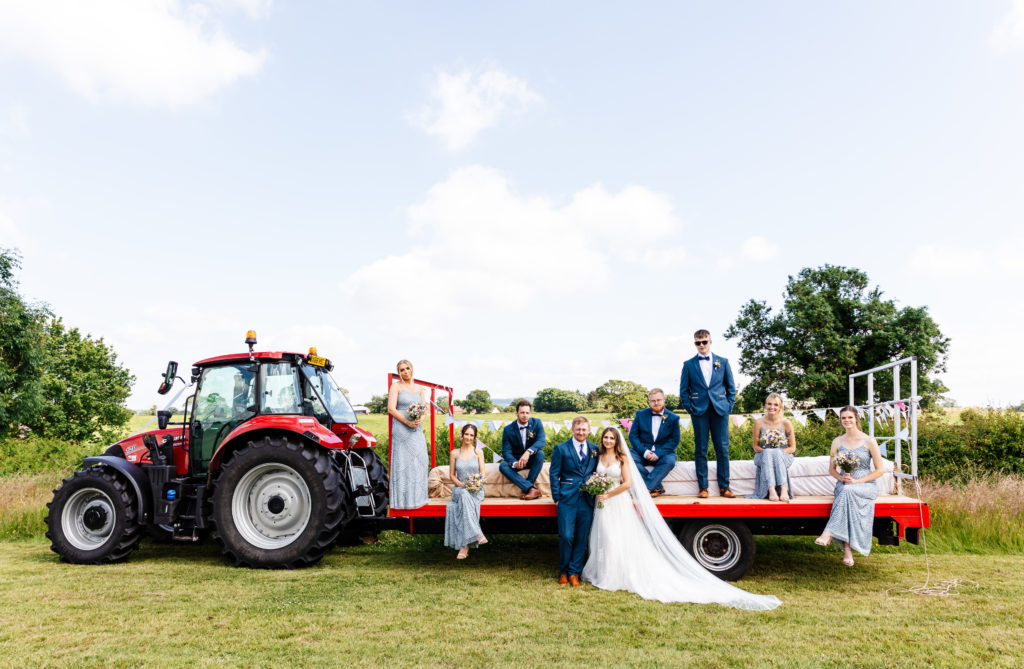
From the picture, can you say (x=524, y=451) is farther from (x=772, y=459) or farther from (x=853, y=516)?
(x=853, y=516)

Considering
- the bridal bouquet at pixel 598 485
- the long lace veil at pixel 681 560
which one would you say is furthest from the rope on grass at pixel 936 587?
the bridal bouquet at pixel 598 485

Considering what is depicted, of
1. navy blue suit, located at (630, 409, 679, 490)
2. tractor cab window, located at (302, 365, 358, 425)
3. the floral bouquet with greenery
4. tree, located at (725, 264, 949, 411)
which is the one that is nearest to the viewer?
the floral bouquet with greenery

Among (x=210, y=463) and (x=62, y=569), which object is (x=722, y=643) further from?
(x=62, y=569)

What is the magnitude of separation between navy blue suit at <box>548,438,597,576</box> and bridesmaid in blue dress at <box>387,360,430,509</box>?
4.37 ft

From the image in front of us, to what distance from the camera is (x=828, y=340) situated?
31859 millimetres

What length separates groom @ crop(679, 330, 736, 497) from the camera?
23.4 feet

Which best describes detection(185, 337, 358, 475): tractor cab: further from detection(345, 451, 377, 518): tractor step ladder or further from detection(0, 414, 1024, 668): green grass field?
detection(0, 414, 1024, 668): green grass field

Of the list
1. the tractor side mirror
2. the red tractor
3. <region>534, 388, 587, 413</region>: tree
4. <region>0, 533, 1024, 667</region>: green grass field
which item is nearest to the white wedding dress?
<region>0, 533, 1024, 667</region>: green grass field

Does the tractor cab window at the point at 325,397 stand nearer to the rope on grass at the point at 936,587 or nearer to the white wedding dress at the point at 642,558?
the white wedding dress at the point at 642,558

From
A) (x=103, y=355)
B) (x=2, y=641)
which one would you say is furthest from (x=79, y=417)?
(x=2, y=641)

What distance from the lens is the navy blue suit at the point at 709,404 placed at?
7.11m

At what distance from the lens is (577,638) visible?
473cm

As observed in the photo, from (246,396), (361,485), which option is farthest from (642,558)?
(246,396)

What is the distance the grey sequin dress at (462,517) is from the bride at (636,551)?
115cm
